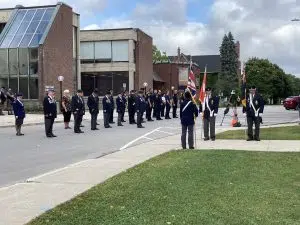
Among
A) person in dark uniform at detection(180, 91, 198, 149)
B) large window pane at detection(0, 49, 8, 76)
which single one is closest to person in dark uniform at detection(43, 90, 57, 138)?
Answer: person in dark uniform at detection(180, 91, 198, 149)

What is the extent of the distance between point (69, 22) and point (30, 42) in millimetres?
6180

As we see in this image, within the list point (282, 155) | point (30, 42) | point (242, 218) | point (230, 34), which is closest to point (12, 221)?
point (242, 218)

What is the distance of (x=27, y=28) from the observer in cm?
4878

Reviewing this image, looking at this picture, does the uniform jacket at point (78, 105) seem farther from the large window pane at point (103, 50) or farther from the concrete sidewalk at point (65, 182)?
the large window pane at point (103, 50)

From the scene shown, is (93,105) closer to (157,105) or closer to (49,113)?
(49,113)

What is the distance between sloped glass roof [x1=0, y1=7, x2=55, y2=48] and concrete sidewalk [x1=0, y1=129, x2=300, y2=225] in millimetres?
33072

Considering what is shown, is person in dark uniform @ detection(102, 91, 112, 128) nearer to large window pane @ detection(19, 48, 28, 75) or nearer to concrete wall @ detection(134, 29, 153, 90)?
large window pane @ detection(19, 48, 28, 75)

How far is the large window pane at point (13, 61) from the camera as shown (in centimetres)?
4722

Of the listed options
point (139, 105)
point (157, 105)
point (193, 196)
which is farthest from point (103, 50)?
point (193, 196)

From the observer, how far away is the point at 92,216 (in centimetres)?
689

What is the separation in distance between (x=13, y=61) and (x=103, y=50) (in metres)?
17.2

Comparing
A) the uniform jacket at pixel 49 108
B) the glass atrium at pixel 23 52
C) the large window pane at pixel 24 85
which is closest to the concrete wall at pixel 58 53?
the glass atrium at pixel 23 52

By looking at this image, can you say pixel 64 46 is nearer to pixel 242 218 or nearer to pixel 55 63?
pixel 55 63

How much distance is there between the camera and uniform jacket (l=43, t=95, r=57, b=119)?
21041 mm
